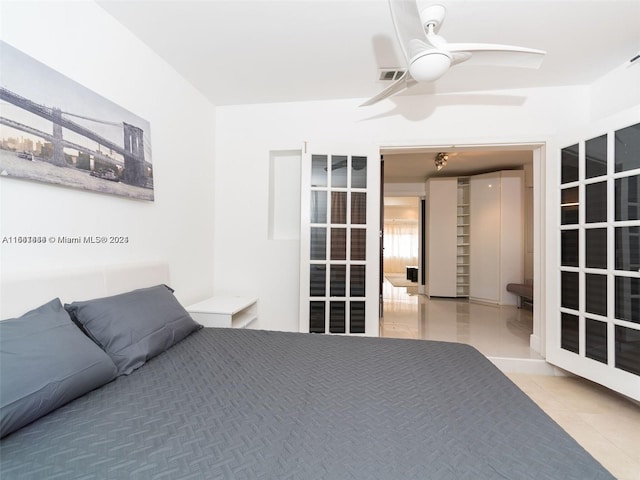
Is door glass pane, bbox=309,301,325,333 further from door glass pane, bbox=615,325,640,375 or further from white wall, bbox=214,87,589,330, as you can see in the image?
door glass pane, bbox=615,325,640,375

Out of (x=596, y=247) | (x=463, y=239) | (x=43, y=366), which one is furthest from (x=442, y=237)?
(x=43, y=366)

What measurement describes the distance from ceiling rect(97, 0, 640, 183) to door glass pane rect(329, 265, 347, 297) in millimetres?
1751

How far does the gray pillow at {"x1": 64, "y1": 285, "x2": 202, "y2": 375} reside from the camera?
1337mm

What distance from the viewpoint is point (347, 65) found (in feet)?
7.77

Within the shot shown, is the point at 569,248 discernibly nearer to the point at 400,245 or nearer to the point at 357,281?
the point at 357,281

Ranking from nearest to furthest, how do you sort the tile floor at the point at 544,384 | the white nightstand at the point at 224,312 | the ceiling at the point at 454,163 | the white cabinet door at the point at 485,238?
the tile floor at the point at 544,384, the white nightstand at the point at 224,312, the ceiling at the point at 454,163, the white cabinet door at the point at 485,238

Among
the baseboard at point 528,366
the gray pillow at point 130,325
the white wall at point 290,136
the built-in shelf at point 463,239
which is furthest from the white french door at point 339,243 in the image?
the built-in shelf at point 463,239

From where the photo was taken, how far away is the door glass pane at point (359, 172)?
2898mm

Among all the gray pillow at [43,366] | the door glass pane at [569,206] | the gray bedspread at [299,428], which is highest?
the door glass pane at [569,206]

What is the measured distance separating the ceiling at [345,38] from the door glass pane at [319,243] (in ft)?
4.57

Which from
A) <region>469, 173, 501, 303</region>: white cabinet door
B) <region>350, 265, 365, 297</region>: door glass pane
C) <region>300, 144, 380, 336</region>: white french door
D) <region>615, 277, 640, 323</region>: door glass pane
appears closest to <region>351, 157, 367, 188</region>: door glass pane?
<region>300, 144, 380, 336</region>: white french door

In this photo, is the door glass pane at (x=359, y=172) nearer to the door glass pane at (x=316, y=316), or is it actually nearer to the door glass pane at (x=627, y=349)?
the door glass pane at (x=316, y=316)

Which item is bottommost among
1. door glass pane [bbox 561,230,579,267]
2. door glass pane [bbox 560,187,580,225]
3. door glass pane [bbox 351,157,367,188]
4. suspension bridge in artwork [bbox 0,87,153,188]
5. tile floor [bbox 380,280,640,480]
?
tile floor [bbox 380,280,640,480]

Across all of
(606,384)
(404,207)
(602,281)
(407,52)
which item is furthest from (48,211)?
(404,207)
